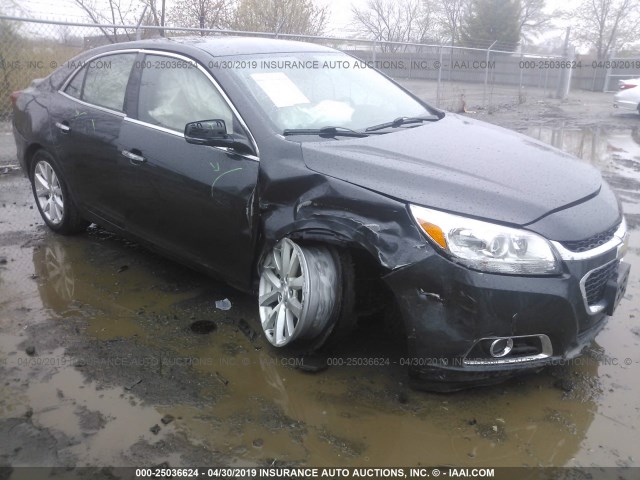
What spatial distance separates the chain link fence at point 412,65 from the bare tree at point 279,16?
190cm

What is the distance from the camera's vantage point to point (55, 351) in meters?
3.39

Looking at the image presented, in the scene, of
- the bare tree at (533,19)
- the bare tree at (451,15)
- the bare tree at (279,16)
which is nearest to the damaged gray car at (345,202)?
the bare tree at (279,16)

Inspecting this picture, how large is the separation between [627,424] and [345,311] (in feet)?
4.66

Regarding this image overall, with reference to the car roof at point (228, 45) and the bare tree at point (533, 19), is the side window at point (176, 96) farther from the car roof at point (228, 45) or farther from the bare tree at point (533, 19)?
the bare tree at point (533, 19)

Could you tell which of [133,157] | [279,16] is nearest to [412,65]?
[279,16]

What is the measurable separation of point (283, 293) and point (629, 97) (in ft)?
50.7

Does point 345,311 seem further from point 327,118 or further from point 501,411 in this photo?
point 327,118

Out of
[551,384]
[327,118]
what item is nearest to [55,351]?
[327,118]

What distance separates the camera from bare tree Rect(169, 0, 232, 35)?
15.5m

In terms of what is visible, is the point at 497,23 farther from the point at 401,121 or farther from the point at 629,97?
the point at 401,121

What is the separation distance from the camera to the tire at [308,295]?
3.00 meters

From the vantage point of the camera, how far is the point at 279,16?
717 inches

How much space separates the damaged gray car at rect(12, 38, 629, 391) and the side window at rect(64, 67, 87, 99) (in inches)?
8.8

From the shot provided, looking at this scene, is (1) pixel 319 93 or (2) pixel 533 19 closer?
(1) pixel 319 93
